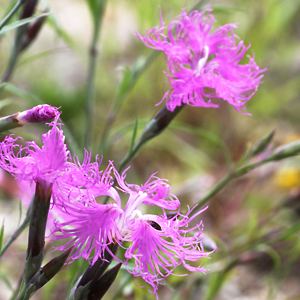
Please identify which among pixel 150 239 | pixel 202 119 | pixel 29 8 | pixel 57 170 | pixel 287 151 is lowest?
pixel 202 119

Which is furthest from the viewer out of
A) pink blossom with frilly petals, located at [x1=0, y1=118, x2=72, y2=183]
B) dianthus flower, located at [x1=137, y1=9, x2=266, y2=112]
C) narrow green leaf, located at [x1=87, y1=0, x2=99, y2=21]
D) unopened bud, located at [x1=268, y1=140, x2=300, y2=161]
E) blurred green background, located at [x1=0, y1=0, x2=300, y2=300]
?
blurred green background, located at [x1=0, y1=0, x2=300, y2=300]

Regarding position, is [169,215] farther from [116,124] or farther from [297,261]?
[116,124]

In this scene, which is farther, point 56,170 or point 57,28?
point 57,28

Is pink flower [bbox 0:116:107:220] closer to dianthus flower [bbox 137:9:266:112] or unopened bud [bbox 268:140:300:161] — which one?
dianthus flower [bbox 137:9:266:112]

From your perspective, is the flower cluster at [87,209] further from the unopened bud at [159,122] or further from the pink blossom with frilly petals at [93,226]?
the unopened bud at [159,122]

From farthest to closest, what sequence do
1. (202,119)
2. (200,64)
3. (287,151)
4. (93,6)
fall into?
1. (202,119)
2. (93,6)
3. (287,151)
4. (200,64)

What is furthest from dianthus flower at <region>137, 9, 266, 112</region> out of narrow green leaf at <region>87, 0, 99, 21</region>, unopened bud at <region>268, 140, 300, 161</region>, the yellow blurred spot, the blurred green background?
the yellow blurred spot

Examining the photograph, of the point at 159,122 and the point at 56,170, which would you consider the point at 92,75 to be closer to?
the point at 159,122

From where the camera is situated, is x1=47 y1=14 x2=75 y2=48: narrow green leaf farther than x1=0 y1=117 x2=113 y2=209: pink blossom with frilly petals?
Yes

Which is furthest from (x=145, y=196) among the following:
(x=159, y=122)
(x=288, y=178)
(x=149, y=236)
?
(x=288, y=178)
